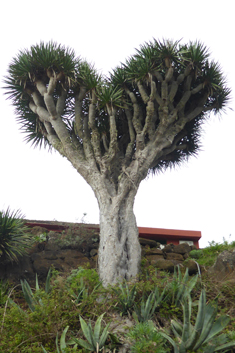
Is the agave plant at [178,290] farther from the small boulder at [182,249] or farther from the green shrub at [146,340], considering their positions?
the small boulder at [182,249]

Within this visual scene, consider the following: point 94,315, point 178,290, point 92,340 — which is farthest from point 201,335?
point 94,315

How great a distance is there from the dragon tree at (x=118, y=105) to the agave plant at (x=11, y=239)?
1756 millimetres

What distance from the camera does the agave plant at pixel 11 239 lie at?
23.4 ft

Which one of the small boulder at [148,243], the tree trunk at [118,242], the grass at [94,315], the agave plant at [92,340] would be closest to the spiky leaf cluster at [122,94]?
the tree trunk at [118,242]

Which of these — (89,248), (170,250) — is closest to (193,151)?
(170,250)

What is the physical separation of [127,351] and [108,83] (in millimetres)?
6683

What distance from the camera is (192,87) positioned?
382 inches

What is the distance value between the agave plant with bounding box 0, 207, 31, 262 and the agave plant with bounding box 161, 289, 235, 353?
3.83 metres

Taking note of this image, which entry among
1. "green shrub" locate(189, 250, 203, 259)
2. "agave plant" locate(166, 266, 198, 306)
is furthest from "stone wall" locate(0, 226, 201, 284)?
"agave plant" locate(166, 266, 198, 306)

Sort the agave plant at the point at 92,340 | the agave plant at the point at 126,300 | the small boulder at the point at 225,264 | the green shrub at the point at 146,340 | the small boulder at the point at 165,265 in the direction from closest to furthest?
the green shrub at the point at 146,340 < the agave plant at the point at 92,340 < the agave plant at the point at 126,300 < the small boulder at the point at 225,264 < the small boulder at the point at 165,265

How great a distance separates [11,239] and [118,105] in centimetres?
387

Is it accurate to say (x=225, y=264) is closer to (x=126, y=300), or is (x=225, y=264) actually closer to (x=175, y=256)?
(x=175, y=256)

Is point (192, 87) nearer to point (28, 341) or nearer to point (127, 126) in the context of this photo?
point (127, 126)

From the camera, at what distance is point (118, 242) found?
23.4 feet
